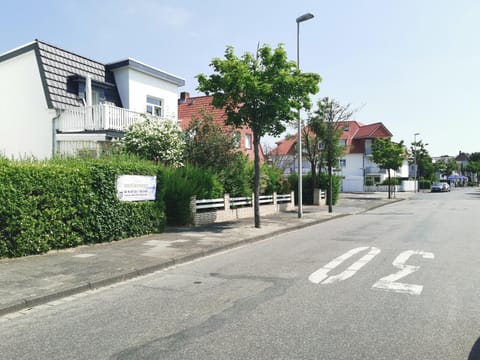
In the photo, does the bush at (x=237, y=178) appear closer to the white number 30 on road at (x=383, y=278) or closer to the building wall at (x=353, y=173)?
the white number 30 on road at (x=383, y=278)

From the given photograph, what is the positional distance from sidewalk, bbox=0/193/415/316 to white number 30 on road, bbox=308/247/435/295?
10.1ft

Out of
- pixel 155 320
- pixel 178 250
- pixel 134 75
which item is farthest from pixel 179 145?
pixel 155 320

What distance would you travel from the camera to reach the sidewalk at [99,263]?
230 inches

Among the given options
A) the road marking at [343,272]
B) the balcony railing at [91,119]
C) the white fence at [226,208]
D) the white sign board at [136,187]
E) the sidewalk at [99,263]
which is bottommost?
the road marking at [343,272]

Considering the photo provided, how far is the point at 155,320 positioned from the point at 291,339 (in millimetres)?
1720

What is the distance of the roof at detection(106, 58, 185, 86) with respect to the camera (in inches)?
799

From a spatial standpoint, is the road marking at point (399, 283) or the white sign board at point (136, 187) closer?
the road marking at point (399, 283)

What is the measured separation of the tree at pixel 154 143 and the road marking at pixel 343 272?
9.22 metres

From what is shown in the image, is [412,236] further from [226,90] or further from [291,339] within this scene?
[291,339]

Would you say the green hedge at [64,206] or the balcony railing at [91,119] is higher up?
the balcony railing at [91,119]

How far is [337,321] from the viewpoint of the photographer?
4.66 meters

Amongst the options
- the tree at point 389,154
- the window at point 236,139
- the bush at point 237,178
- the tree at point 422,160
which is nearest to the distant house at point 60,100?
the window at point 236,139

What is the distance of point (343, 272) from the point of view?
724 centimetres

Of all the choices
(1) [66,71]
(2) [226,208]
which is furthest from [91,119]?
(2) [226,208]
